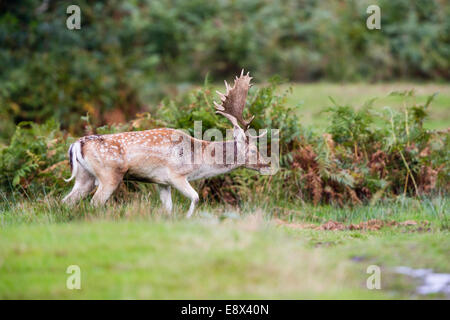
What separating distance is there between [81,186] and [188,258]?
3.49 meters

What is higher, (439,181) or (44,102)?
(44,102)

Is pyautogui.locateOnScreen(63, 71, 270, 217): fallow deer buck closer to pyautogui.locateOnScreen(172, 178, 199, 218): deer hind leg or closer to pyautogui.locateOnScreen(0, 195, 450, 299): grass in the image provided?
pyautogui.locateOnScreen(172, 178, 199, 218): deer hind leg

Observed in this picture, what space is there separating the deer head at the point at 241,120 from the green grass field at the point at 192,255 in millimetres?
1215

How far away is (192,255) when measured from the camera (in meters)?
7.05

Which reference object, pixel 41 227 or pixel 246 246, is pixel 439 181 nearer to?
pixel 246 246

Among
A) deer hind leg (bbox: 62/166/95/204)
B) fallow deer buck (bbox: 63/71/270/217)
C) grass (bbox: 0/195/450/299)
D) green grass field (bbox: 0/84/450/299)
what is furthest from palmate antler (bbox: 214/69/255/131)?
deer hind leg (bbox: 62/166/95/204)

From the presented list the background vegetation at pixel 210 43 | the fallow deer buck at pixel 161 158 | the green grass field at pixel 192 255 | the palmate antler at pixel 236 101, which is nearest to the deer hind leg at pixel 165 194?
the fallow deer buck at pixel 161 158

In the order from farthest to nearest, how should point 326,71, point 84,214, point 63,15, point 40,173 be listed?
1. point 326,71
2. point 63,15
3. point 40,173
4. point 84,214

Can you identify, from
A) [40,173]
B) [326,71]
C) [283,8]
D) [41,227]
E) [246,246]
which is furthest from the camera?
[283,8]

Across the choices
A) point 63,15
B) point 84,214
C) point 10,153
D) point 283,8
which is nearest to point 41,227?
point 84,214

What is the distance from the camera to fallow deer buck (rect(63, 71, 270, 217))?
945 centimetres

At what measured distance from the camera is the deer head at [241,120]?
1041cm
